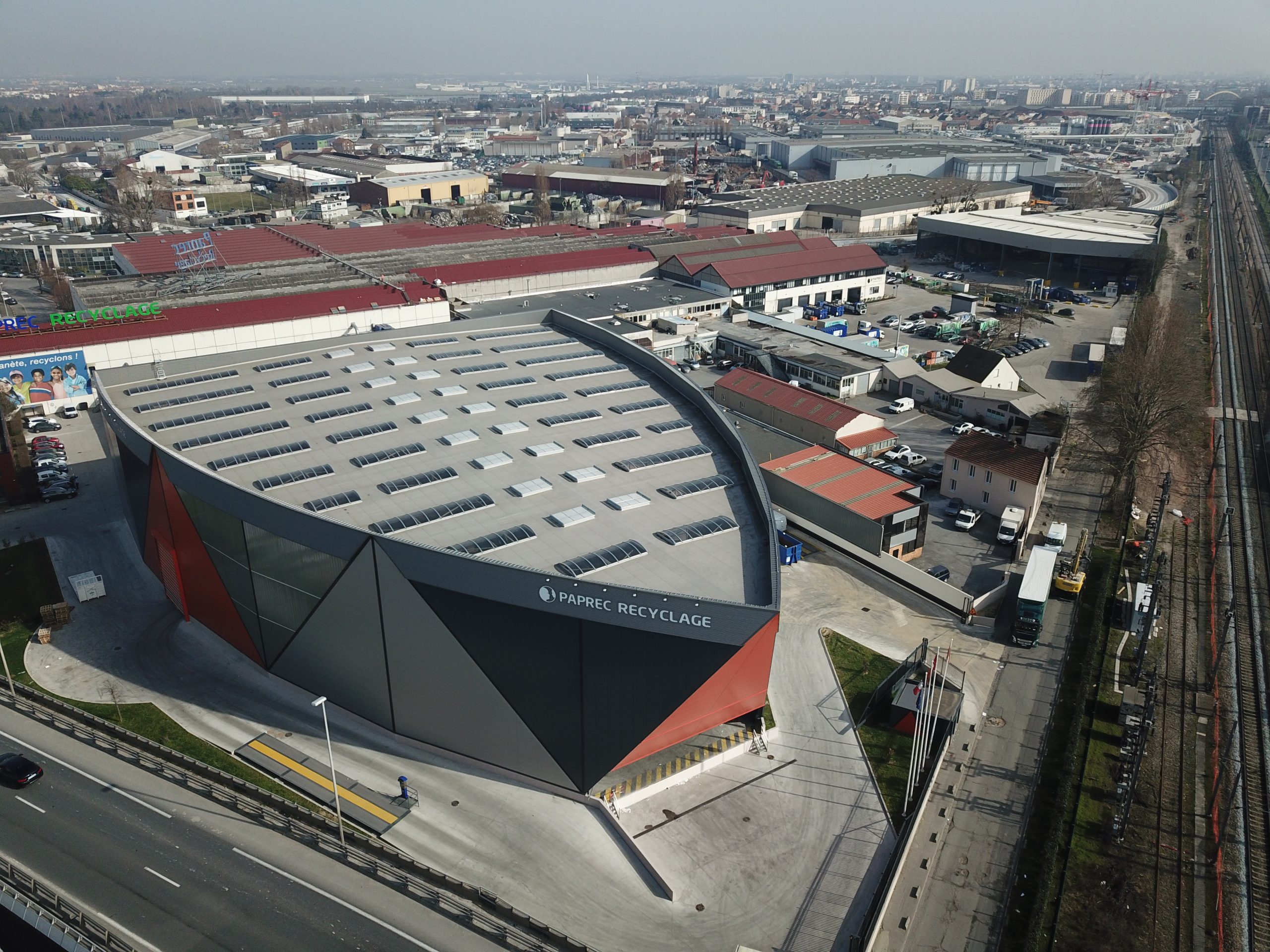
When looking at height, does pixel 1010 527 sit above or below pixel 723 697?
below

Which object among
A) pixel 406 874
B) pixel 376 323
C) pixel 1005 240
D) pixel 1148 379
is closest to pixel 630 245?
pixel 376 323

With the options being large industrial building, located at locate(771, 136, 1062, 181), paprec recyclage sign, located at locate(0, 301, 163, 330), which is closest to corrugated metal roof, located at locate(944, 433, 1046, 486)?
paprec recyclage sign, located at locate(0, 301, 163, 330)

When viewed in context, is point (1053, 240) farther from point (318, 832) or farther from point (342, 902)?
point (342, 902)

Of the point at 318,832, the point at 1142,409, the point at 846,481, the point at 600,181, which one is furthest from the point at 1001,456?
the point at 600,181

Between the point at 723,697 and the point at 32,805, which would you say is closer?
the point at 32,805

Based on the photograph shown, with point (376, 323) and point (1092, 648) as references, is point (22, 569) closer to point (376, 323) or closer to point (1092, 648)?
point (376, 323)

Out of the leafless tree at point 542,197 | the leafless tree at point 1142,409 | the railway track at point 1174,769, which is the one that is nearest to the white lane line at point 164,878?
the railway track at point 1174,769

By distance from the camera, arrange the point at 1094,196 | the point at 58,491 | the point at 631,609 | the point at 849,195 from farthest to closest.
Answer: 1. the point at 1094,196
2. the point at 849,195
3. the point at 58,491
4. the point at 631,609
